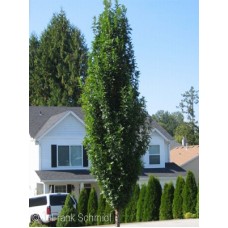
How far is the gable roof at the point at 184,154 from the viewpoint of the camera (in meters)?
23.8

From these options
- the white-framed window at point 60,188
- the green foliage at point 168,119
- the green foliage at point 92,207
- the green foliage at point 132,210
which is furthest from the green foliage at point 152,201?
the green foliage at point 168,119

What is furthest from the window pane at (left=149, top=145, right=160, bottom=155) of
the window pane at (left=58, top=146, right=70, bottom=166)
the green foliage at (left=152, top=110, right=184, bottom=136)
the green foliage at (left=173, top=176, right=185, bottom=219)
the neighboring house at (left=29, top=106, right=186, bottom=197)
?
the green foliage at (left=152, top=110, right=184, bottom=136)

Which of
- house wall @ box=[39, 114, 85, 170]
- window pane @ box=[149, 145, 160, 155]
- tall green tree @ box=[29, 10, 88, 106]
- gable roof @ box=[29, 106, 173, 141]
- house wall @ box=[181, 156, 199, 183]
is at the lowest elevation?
house wall @ box=[181, 156, 199, 183]

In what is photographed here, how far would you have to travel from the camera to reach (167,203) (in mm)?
15914

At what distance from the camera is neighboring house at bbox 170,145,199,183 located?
23594 mm

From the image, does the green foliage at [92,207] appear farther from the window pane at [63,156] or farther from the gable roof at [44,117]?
the gable roof at [44,117]

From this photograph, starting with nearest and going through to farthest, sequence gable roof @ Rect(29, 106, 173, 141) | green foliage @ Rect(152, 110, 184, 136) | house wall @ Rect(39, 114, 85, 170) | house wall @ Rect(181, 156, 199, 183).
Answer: house wall @ Rect(39, 114, 85, 170) → gable roof @ Rect(29, 106, 173, 141) → house wall @ Rect(181, 156, 199, 183) → green foliage @ Rect(152, 110, 184, 136)

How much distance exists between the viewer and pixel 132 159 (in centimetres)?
875

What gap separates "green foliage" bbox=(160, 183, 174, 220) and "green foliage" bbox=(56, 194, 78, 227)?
2.82 metres

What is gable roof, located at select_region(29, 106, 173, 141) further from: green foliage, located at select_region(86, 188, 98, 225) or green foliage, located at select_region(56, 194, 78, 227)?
green foliage, located at select_region(56, 194, 78, 227)
